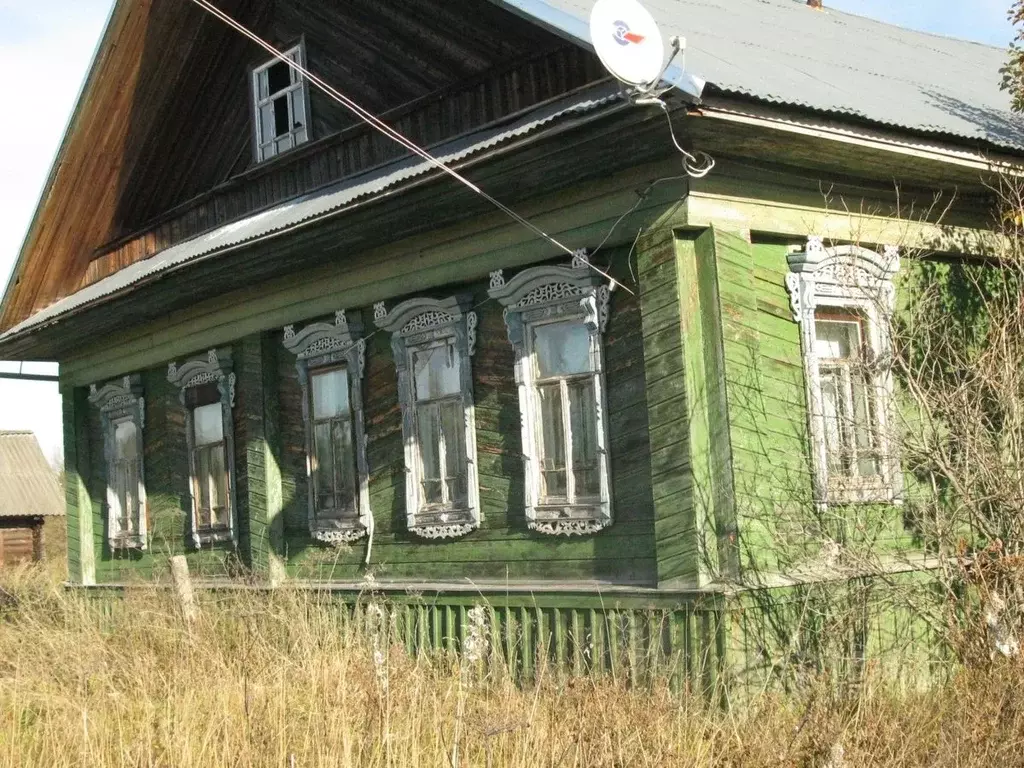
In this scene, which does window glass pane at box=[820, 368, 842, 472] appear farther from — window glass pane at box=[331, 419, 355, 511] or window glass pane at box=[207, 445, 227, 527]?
window glass pane at box=[207, 445, 227, 527]

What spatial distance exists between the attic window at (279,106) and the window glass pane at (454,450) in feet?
10.5

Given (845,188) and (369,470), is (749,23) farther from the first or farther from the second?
(369,470)

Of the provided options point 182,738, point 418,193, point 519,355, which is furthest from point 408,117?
point 182,738

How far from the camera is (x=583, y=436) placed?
8.27m

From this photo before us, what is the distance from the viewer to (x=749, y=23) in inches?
388

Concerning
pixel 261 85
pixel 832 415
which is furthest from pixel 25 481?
pixel 832 415

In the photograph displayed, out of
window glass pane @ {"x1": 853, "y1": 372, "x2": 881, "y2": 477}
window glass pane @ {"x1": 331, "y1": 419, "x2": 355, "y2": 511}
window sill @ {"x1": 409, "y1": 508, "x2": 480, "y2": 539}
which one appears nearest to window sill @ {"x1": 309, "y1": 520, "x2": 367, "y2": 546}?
window glass pane @ {"x1": 331, "y1": 419, "x2": 355, "y2": 511}

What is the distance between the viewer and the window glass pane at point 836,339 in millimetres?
8211

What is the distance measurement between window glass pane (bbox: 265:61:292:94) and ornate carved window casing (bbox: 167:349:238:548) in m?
2.34

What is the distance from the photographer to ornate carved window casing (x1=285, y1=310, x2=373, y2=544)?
1005 centimetres

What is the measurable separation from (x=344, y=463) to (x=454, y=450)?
4.70ft

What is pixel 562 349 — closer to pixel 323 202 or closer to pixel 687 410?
pixel 687 410

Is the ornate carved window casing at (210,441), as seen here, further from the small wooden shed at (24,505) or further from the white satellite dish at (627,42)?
the small wooden shed at (24,505)

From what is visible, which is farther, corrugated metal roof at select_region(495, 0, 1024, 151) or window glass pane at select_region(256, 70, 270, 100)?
window glass pane at select_region(256, 70, 270, 100)
